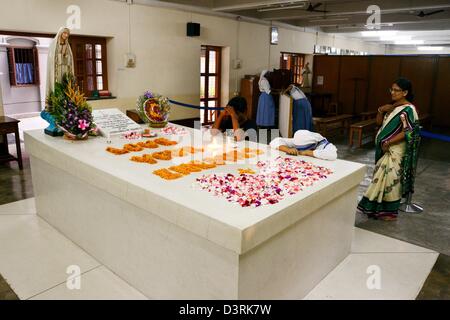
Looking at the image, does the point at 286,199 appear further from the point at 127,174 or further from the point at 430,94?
the point at 430,94

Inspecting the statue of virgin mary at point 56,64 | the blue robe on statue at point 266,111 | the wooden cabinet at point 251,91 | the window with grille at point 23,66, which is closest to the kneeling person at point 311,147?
the statue of virgin mary at point 56,64

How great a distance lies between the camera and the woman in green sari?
3.78 m

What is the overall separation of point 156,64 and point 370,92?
6.70 meters

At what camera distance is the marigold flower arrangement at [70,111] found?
11.7 ft

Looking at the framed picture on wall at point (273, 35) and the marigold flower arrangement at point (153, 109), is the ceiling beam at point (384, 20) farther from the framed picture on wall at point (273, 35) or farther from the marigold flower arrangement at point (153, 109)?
the marigold flower arrangement at point (153, 109)

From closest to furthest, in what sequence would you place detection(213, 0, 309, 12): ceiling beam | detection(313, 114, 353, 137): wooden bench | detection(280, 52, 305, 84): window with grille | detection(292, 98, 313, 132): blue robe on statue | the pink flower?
the pink flower, detection(292, 98, 313, 132): blue robe on statue, detection(213, 0, 309, 12): ceiling beam, detection(313, 114, 353, 137): wooden bench, detection(280, 52, 305, 84): window with grille

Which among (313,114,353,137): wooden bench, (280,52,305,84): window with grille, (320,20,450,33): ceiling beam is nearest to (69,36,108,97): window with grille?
(313,114,353,137): wooden bench

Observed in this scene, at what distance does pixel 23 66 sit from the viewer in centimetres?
1115

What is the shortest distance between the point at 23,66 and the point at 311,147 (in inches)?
421

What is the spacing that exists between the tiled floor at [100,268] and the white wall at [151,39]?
13.4 feet

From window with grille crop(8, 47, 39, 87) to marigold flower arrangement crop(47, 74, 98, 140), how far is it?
8.62 m

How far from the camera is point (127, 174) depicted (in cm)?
265

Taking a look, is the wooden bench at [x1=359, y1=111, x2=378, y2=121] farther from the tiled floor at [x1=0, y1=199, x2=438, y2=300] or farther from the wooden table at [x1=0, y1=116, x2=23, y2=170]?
the wooden table at [x1=0, y1=116, x2=23, y2=170]
